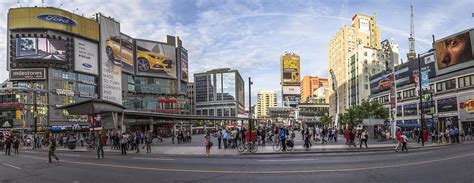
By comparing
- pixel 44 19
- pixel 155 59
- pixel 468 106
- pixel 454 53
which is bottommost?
pixel 468 106

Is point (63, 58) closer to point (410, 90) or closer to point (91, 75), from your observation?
point (91, 75)

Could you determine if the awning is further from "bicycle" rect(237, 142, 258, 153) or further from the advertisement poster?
the advertisement poster

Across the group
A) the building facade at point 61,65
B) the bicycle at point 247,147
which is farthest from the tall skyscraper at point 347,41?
the bicycle at point 247,147

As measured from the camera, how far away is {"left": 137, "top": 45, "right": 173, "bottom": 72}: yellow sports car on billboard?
134625mm

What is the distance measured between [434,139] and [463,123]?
26.8 m

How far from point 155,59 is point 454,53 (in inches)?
4028

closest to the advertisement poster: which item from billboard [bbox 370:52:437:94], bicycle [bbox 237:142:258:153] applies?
billboard [bbox 370:52:437:94]

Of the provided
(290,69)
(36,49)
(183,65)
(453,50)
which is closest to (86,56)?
(36,49)

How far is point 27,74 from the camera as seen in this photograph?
9431 cm

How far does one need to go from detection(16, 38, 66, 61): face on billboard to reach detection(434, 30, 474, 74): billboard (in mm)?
87386

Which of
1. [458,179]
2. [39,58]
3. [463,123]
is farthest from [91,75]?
[458,179]

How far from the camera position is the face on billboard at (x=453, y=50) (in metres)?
58.6

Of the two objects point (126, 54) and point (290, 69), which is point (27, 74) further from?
point (290, 69)

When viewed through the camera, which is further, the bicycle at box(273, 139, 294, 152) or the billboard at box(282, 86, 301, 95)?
the billboard at box(282, 86, 301, 95)
